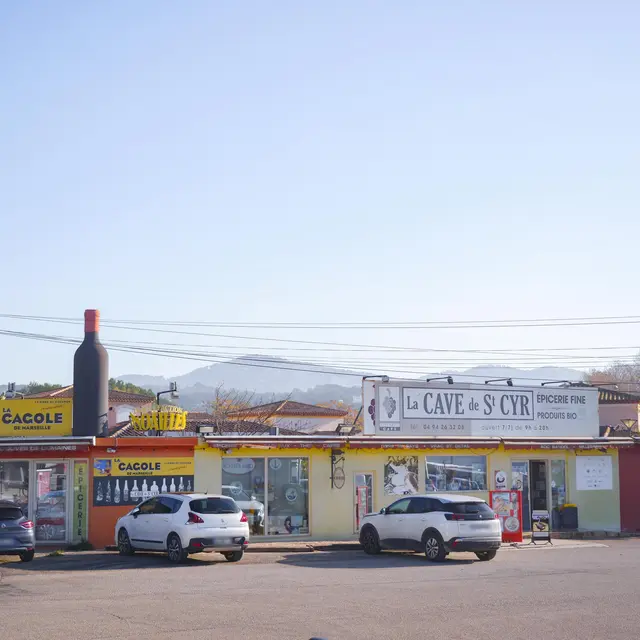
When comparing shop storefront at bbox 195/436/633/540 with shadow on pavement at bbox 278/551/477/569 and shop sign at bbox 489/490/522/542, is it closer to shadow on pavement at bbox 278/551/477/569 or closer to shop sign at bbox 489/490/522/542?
shop sign at bbox 489/490/522/542

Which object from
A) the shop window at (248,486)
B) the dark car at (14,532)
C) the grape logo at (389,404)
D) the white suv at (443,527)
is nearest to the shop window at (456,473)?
the grape logo at (389,404)

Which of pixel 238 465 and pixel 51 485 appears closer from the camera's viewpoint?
pixel 51 485

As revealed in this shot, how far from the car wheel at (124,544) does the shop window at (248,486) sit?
4646 millimetres

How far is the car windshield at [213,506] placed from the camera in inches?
843

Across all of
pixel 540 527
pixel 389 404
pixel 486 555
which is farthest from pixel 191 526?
pixel 540 527

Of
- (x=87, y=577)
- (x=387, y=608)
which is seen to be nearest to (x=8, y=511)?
(x=87, y=577)

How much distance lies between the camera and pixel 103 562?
71.1ft

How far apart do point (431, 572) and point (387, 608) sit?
5.61 meters

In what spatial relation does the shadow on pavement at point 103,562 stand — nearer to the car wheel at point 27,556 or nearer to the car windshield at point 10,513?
the car wheel at point 27,556

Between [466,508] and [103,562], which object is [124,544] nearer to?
[103,562]

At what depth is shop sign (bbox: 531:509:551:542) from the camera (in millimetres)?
27703

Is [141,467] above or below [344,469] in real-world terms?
above

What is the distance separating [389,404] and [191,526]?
34.4ft

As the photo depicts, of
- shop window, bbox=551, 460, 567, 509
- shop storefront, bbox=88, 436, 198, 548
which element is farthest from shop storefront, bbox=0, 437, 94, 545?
shop window, bbox=551, 460, 567, 509
